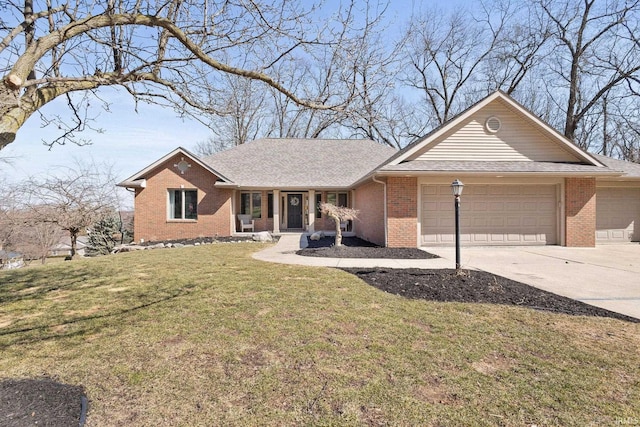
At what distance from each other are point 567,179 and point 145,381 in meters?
14.7

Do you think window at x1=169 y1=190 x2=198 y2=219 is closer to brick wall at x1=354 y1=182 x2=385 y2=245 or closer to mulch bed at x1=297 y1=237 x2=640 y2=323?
brick wall at x1=354 y1=182 x2=385 y2=245

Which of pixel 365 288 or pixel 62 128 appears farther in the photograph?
pixel 365 288

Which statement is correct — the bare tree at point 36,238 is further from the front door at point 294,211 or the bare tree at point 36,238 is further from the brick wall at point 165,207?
the front door at point 294,211

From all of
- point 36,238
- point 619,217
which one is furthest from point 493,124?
point 36,238

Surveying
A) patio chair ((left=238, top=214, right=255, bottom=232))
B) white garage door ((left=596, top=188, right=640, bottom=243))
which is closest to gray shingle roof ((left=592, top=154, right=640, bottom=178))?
white garage door ((left=596, top=188, right=640, bottom=243))

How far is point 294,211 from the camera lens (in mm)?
19891

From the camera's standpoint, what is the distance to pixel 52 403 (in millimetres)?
2645

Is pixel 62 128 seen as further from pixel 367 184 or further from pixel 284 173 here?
pixel 284 173

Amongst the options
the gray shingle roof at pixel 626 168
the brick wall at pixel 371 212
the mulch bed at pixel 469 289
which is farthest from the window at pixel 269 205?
the gray shingle roof at pixel 626 168

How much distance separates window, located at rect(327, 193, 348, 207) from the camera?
63.6ft

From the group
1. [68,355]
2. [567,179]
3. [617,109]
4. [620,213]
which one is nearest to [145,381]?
[68,355]

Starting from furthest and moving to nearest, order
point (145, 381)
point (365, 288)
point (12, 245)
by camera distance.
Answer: point (12, 245) → point (365, 288) → point (145, 381)

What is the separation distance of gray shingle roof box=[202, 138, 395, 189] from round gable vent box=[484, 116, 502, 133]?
717cm

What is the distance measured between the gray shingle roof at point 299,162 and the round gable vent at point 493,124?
7.17 m
